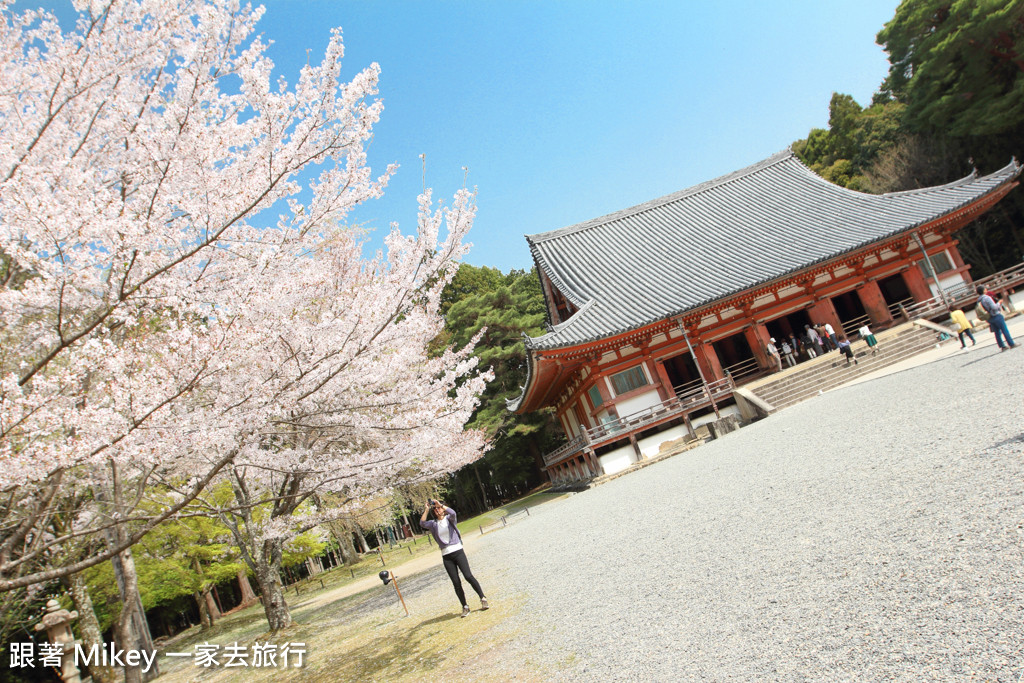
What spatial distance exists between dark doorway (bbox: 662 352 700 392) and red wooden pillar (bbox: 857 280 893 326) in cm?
531

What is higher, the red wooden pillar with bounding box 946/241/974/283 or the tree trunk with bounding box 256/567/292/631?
the red wooden pillar with bounding box 946/241/974/283

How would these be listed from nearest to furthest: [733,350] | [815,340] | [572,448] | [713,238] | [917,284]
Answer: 1. [815,340]
2. [572,448]
3. [917,284]
4. [713,238]
5. [733,350]

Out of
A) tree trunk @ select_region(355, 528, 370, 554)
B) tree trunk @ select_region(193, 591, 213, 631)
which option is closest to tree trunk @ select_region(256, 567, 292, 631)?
tree trunk @ select_region(193, 591, 213, 631)

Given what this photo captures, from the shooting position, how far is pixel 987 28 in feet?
69.3

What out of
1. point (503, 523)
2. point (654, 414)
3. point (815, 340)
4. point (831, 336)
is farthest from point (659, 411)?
point (831, 336)

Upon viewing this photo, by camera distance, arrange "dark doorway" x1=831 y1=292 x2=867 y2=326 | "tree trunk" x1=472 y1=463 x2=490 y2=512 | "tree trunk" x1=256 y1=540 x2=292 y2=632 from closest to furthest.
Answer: "tree trunk" x1=256 y1=540 x2=292 y2=632
"dark doorway" x1=831 y1=292 x2=867 y2=326
"tree trunk" x1=472 y1=463 x2=490 y2=512

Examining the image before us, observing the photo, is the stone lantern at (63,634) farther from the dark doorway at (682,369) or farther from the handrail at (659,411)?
the dark doorway at (682,369)

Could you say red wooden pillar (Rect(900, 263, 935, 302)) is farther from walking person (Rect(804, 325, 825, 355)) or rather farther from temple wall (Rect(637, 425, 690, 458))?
temple wall (Rect(637, 425, 690, 458))

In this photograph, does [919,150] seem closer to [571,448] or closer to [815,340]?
[815,340]

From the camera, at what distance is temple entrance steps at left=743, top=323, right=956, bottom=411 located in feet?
45.5

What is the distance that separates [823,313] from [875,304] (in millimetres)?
1546

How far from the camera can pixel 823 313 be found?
16594 mm

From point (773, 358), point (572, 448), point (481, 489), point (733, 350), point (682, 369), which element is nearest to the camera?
point (773, 358)

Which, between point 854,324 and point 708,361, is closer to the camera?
point 708,361
